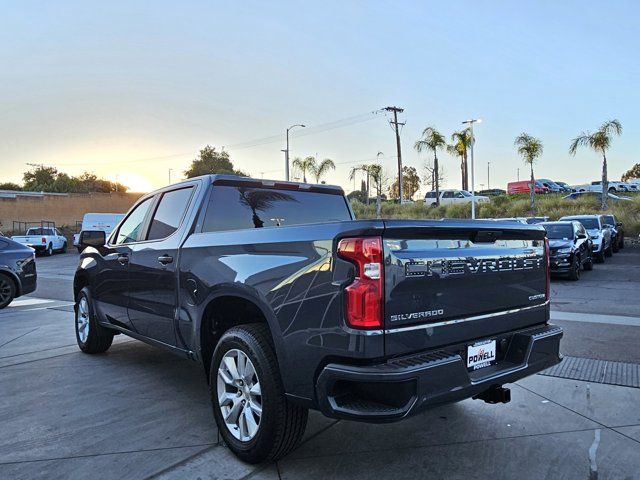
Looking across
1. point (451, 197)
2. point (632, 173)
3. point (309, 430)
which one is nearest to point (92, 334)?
point (309, 430)

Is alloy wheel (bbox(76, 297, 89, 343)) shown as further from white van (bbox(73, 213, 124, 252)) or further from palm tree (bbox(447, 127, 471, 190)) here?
palm tree (bbox(447, 127, 471, 190))

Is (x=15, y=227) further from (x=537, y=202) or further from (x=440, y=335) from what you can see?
(x=440, y=335)

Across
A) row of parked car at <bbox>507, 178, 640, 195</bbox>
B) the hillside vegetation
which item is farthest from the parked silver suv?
row of parked car at <bbox>507, 178, 640, 195</bbox>

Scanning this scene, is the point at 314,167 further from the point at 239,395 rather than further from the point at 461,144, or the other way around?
the point at 239,395

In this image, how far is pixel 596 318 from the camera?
26.8ft

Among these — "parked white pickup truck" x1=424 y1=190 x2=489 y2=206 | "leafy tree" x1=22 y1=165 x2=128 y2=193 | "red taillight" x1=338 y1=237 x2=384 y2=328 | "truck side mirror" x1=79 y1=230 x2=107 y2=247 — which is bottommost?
"red taillight" x1=338 y1=237 x2=384 y2=328

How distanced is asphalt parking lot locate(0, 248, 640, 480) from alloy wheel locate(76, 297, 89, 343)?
27 centimetres

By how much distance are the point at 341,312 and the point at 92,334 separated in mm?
4304

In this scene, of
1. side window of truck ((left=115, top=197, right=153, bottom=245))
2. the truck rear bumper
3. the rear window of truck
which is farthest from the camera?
side window of truck ((left=115, top=197, right=153, bottom=245))

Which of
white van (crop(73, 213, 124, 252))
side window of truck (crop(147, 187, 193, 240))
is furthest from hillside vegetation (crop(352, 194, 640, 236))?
side window of truck (crop(147, 187, 193, 240))

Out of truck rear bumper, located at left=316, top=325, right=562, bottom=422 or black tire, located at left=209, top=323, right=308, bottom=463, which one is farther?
black tire, located at left=209, top=323, right=308, bottom=463

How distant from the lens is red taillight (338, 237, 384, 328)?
8.82 feet

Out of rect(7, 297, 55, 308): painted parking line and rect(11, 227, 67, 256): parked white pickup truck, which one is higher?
rect(11, 227, 67, 256): parked white pickup truck

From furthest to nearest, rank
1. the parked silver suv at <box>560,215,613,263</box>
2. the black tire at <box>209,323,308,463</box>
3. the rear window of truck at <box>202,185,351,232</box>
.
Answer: the parked silver suv at <box>560,215,613,263</box>, the rear window of truck at <box>202,185,351,232</box>, the black tire at <box>209,323,308,463</box>
